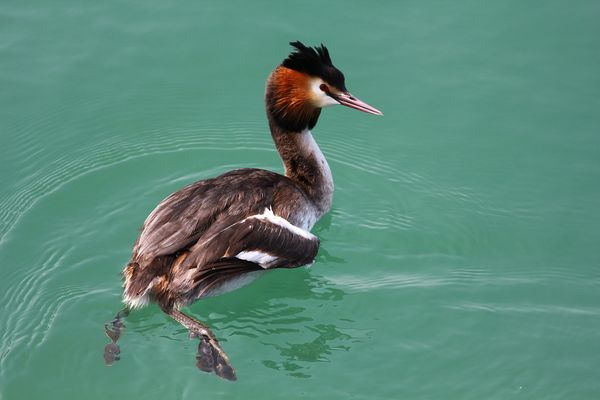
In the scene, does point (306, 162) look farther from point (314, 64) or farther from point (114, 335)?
point (114, 335)

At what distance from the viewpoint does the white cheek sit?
7.55m

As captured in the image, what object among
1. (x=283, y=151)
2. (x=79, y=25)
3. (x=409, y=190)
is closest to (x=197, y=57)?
(x=79, y=25)

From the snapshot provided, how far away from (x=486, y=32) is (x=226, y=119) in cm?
278

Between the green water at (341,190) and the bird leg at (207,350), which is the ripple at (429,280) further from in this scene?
the bird leg at (207,350)

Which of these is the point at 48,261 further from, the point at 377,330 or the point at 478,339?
the point at 478,339

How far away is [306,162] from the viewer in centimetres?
792

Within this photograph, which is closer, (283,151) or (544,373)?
(544,373)

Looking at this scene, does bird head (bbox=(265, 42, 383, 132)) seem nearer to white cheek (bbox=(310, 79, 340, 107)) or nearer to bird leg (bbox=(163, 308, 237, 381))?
white cheek (bbox=(310, 79, 340, 107))

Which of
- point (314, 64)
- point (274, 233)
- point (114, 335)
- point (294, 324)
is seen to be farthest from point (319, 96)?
point (114, 335)

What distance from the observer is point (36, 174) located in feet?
27.1

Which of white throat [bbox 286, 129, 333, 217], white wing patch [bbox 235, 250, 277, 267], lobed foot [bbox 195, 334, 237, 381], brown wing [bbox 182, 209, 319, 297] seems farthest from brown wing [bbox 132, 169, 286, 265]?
lobed foot [bbox 195, 334, 237, 381]

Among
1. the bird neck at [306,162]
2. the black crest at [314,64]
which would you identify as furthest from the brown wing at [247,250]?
the black crest at [314,64]

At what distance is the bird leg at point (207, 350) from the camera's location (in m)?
6.24

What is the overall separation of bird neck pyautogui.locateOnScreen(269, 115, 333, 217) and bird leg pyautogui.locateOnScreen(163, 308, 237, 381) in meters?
1.74
